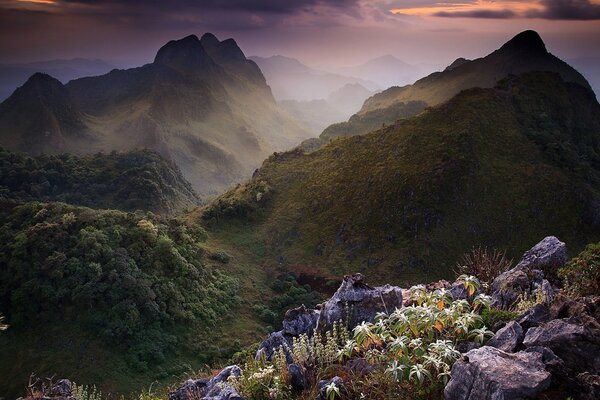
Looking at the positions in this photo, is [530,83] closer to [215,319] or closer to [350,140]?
[350,140]

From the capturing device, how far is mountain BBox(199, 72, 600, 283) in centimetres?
5431

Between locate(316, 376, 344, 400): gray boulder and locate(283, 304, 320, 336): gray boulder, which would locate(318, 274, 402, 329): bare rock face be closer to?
locate(283, 304, 320, 336): gray boulder

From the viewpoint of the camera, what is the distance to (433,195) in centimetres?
5709

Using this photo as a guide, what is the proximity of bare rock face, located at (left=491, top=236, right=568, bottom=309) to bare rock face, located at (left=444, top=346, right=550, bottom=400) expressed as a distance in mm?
2878

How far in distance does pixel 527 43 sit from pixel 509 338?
573 ft

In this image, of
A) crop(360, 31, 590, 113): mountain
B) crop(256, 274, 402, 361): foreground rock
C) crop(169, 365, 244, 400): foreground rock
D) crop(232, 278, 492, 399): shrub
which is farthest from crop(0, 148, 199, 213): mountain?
crop(232, 278, 492, 399): shrub

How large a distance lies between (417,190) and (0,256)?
5098 centimetres

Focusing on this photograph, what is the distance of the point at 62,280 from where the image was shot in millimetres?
41938

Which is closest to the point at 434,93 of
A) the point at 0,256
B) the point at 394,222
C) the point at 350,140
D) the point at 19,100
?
the point at 350,140

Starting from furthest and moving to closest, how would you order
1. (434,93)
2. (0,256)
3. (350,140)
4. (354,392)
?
(434,93)
(350,140)
(0,256)
(354,392)

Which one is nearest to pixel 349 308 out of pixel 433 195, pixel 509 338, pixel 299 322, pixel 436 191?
pixel 299 322

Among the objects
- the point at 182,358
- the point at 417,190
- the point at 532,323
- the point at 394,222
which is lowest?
the point at 182,358

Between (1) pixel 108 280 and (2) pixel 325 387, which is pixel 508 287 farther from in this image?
(1) pixel 108 280

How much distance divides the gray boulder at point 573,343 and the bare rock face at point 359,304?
232 inches
